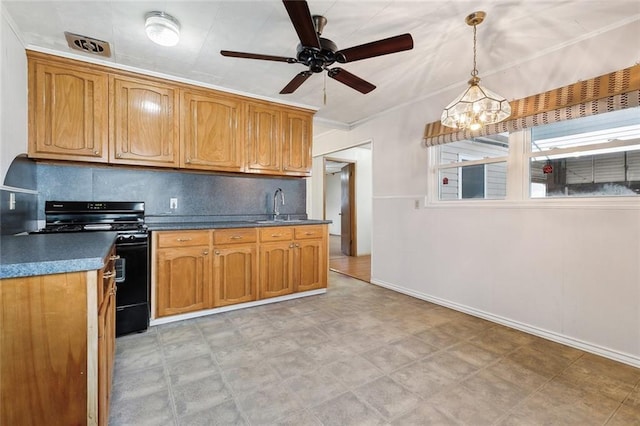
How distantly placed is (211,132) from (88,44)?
117 cm

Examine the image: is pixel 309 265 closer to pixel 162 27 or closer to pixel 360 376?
pixel 360 376

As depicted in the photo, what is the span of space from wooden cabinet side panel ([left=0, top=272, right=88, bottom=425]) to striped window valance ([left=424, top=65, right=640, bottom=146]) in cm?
311

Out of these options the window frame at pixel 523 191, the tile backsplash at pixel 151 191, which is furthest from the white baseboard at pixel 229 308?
the window frame at pixel 523 191

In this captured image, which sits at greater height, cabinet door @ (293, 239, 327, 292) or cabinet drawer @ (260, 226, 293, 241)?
cabinet drawer @ (260, 226, 293, 241)

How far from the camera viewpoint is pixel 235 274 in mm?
3051

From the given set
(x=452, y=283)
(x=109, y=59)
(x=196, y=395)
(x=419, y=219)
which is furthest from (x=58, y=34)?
(x=452, y=283)

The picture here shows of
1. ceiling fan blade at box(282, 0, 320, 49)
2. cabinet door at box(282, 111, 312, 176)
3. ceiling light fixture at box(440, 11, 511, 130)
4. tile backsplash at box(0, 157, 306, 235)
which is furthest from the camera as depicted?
cabinet door at box(282, 111, 312, 176)

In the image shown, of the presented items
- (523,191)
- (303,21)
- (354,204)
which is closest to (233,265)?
(303,21)

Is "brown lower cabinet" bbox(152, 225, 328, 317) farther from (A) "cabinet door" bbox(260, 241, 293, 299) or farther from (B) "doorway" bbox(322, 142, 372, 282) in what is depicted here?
(B) "doorway" bbox(322, 142, 372, 282)

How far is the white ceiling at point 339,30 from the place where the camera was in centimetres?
190

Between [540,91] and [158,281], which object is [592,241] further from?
[158,281]

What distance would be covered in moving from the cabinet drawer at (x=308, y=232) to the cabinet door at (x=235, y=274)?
1.84 feet

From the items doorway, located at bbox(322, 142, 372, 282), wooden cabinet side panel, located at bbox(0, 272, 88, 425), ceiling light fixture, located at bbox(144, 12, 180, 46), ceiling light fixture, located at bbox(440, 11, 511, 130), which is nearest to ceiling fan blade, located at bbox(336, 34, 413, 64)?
ceiling light fixture, located at bbox(440, 11, 511, 130)

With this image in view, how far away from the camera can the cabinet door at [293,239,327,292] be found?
11.4 ft
